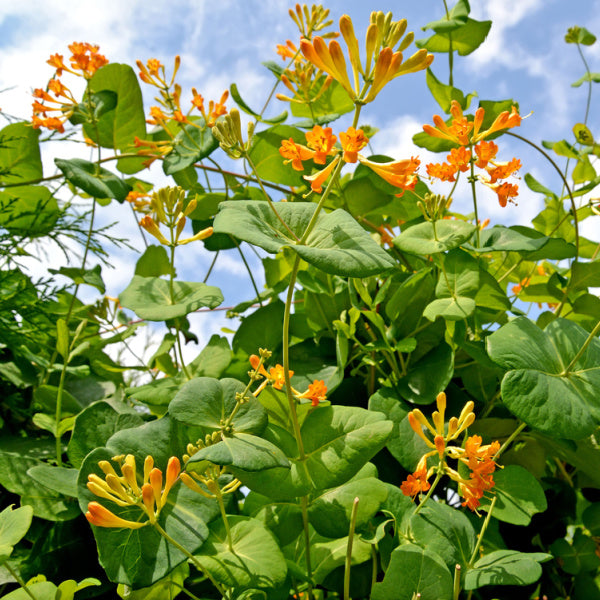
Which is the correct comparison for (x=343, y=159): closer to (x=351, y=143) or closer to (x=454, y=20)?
(x=351, y=143)

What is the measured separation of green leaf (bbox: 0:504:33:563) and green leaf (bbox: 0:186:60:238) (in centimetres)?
79

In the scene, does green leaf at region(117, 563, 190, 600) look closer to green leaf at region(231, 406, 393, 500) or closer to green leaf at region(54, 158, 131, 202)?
green leaf at region(231, 406, 393, 500)

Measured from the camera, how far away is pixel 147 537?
0.68m

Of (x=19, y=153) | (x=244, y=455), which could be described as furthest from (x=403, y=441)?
(x=19, y=153)

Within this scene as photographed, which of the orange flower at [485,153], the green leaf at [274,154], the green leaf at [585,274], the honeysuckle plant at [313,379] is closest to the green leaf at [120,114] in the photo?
the honeysuckle plant at [313,379]

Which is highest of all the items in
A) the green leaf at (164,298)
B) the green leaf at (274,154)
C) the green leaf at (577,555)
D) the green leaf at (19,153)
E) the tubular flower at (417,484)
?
the green leaf at (19,153)

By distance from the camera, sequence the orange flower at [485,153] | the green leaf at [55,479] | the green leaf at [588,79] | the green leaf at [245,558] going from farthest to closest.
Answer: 1. the green leaf at [588,79]
2. the orange flower at [485,153]
3. the green leaf at [55,479]
4. the green leaf at [245,558]

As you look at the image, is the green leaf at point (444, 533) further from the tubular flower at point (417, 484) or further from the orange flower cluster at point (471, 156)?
the orange flower cluster at point (471, 156)

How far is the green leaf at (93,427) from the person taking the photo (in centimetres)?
86

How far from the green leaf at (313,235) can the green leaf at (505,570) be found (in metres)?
0.44

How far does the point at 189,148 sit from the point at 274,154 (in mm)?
192

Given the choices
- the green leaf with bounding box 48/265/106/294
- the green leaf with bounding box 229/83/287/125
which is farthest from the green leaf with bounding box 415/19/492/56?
the green leaf with bounding box 48/265/106/294

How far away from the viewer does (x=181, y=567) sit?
79cm

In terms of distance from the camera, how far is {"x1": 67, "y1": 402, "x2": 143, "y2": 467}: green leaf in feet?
2.83
